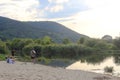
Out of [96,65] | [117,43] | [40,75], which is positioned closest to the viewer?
[40,75]

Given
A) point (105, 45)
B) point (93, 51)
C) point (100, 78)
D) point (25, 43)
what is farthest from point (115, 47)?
point (100, 78)

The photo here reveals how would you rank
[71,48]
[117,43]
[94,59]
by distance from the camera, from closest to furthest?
[94,59] → [71,48] → [117,43]

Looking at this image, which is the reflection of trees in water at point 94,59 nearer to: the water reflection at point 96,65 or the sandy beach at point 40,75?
the water reflection at point 96,65

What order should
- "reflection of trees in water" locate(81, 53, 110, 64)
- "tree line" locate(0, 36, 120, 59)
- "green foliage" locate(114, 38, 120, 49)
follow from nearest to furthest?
"reflection of trees in water" locate(81, 53, 110, 64)
"tree line" locate(0, 36, 120, 59)
"green foliage" locate(114, 38, 120, 49)

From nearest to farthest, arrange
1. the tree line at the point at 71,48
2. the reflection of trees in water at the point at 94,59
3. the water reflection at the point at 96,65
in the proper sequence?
the water reflection at the point at 96,65 < the reflection of trees in water at the point at 94,59 < the tree line at the point at 71,48

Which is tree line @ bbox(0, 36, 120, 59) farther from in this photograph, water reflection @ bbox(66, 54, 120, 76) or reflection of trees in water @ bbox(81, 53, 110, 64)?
water reflection @ bbox(66, 54, 120, 76)

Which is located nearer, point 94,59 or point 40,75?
point 40,75

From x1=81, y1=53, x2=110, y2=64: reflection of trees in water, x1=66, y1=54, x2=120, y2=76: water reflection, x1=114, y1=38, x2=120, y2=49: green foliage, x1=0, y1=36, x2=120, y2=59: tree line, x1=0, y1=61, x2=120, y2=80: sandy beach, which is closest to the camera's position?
x1=0, y1=61, x2=120, y2=80: sandy beach

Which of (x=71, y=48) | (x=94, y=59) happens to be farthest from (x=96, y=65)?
(x=71, y=48)

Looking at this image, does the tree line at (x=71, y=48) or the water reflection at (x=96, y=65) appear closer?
the water reflection at (x=96, y=65)

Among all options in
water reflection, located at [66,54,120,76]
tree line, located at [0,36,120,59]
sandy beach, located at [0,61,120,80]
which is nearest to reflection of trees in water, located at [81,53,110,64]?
water reflection, located at [66,54,120,76]

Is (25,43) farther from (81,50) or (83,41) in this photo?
(81,50)

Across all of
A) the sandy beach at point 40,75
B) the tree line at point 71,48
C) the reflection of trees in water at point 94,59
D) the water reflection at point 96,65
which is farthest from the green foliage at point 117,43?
the sandy beach at point 40,75

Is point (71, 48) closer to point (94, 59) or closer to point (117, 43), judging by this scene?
point (117, 43)
